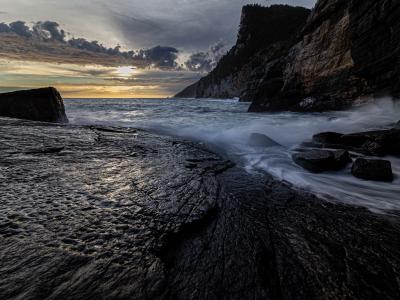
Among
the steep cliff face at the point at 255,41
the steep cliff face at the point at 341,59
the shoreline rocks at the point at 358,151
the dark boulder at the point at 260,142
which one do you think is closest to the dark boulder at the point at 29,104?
the dark boulder at the point at 260,142

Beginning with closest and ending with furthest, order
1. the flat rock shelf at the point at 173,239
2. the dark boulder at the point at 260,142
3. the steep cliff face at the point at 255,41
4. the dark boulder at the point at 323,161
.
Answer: the flat rock shelf at the point at 173,239, the dark boulder at the point at 323,161, the dark boulder at the point at 260,142, the steep cliff face at the point at 255,41

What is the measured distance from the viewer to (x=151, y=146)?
18.2 ft

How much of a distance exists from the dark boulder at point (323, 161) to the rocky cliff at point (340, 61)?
30.3ft

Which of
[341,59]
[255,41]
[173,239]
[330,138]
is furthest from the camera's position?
[255,41]

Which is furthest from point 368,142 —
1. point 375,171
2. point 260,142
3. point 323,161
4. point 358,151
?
point 260,142

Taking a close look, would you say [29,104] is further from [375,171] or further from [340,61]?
[340,61]

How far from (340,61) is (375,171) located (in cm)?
1418

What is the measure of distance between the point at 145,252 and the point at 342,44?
18890 millimetres

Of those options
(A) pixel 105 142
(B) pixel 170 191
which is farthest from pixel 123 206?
(A) pixel 105 142

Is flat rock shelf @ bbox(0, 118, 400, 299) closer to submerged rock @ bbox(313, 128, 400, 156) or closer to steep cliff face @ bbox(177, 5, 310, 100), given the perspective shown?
submerged rock @ bbox(313, 128, 400, 156)

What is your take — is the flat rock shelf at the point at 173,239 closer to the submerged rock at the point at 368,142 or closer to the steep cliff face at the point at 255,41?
the submerged rock at the point at 368,142

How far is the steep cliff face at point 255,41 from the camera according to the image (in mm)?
55350

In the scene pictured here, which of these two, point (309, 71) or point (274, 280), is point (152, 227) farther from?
point (309, 71)

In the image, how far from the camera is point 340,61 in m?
15.8
